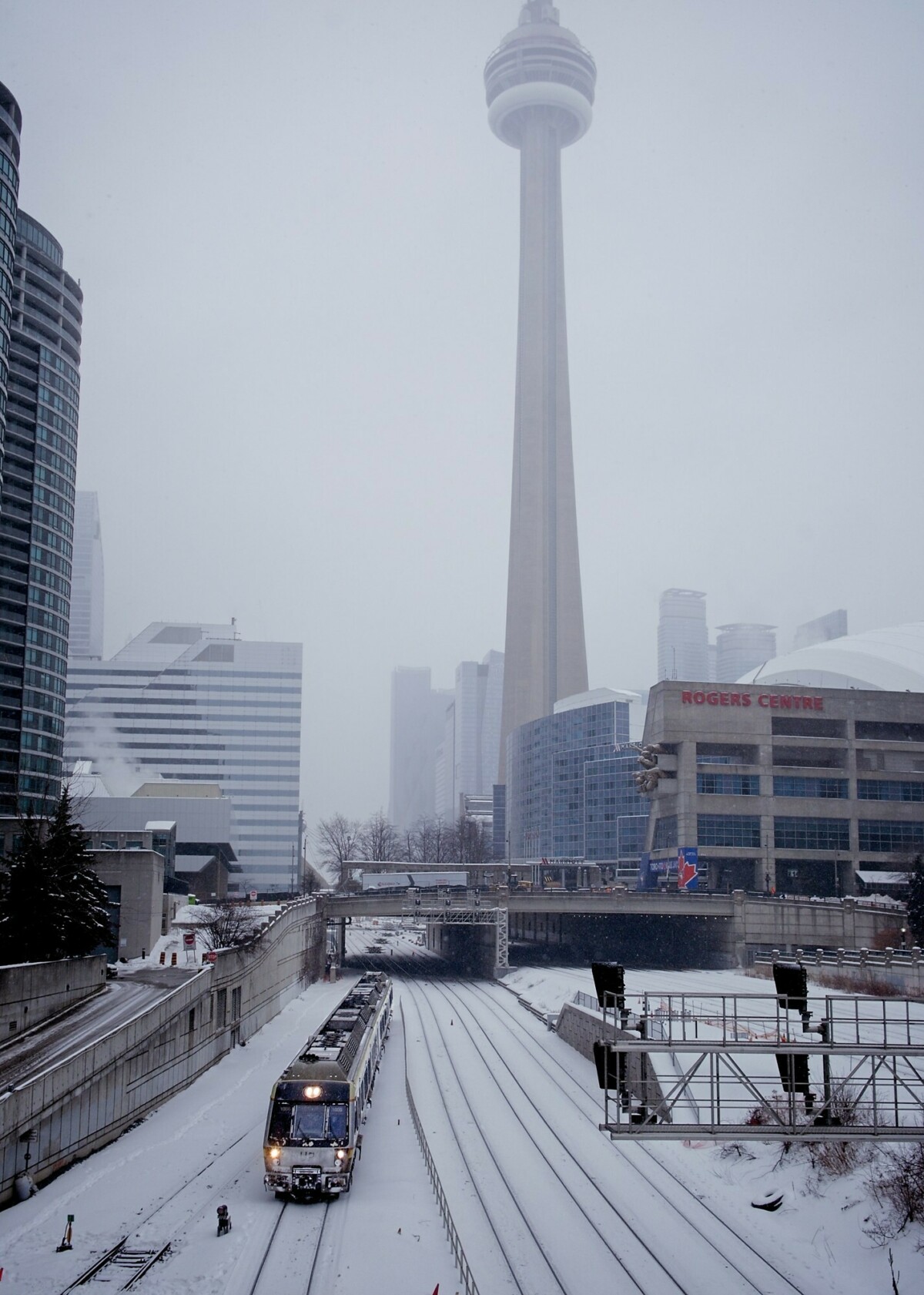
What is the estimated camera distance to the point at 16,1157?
93.9ft

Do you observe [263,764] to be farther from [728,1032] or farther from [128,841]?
[728,1032]

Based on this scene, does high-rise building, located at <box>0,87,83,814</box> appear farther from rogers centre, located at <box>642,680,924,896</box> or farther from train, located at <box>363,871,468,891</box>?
rogers centre, located at <box>642,680,924,896</box>

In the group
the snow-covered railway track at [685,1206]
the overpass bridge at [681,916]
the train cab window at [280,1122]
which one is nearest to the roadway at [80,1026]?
the train cab window at [280,1122]

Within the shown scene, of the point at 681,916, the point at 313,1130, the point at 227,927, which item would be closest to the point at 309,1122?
the point at 313,1130

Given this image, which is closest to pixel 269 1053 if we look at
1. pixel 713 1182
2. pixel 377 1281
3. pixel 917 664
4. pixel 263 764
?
pixel 713 1182

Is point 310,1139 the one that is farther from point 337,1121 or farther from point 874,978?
point 874,978

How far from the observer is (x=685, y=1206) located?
30.1 metres

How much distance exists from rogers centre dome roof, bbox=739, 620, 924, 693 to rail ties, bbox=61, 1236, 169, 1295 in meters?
101

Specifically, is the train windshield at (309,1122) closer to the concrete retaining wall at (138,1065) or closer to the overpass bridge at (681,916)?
the concrete retaining wall at (138,1065)

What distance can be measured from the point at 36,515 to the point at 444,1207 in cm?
9615

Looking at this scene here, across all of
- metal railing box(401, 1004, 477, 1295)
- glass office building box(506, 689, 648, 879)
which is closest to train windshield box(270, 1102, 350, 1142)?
metal railing box(401, 1004, 477, 1295)

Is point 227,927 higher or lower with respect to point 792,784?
lower

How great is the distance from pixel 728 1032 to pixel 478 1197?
63.9 ft

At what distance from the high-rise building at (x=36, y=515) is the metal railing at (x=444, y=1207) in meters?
72.4
